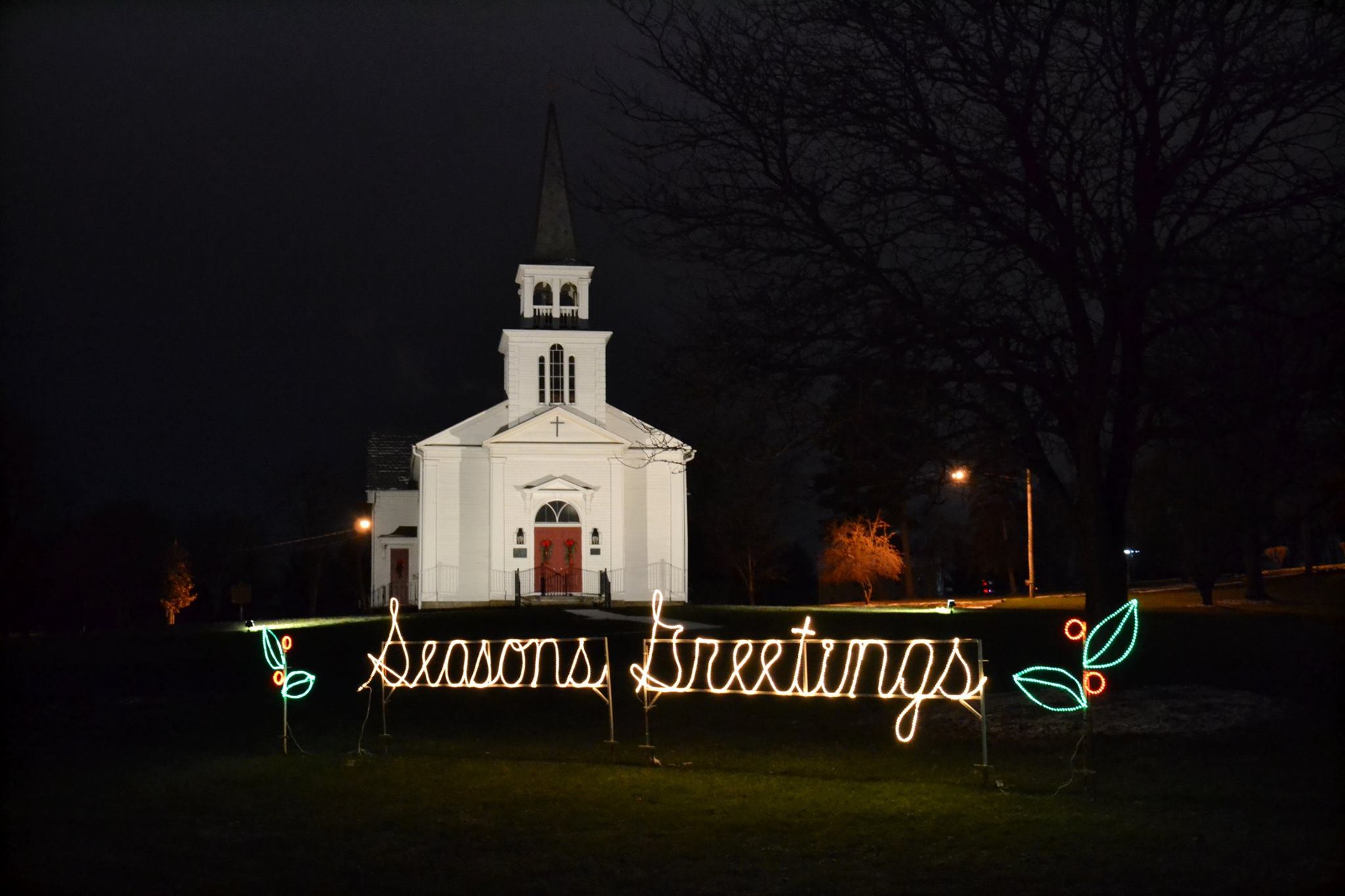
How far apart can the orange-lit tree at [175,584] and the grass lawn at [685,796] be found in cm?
3547

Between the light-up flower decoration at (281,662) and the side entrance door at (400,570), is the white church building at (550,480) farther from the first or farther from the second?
the light-up flower decoration at (281,662)

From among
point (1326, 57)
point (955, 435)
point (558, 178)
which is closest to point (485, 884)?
point (955, 435)

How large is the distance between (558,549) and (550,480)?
2.36 metres

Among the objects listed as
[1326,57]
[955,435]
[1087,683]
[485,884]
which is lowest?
[485,884]

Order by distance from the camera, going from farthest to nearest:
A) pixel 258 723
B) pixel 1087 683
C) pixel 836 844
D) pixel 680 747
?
pixel 258 723 < pixel 680 747 < pixel 1087 683 < pixel 836 844

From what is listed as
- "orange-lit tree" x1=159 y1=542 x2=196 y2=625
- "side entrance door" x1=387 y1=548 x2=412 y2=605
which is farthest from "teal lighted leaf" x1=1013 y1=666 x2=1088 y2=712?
"orange-lit tree" x1=159 y1=542 x2=196 y2=625

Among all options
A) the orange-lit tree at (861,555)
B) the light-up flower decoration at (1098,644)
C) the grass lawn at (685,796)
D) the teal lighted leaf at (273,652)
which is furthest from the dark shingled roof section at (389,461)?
the light-up flower decoration at (1098,644)

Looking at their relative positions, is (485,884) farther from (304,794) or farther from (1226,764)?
(1226,764)

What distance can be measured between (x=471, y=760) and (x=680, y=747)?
235cm

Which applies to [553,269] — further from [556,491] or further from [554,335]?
[556,491]

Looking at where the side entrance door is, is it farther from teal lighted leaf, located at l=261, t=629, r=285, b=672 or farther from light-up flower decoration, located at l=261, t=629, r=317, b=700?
light-up flower decoration, located at l=261, t=629, r=317, b=700

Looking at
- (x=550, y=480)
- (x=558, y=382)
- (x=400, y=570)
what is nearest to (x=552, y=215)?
(x=558, y=382)

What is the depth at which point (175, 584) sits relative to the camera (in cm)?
5609

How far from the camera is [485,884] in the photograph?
837cm
